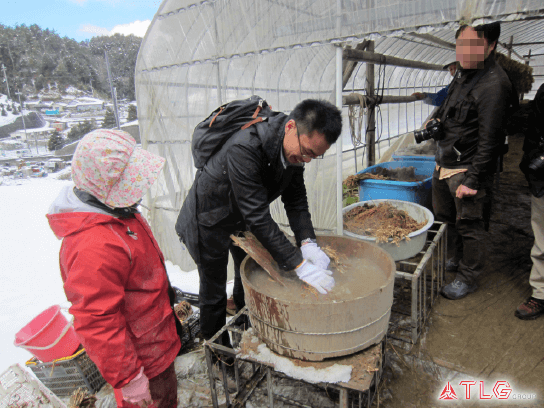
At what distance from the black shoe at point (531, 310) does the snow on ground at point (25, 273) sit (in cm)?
334

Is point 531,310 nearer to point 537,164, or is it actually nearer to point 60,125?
point 537,164

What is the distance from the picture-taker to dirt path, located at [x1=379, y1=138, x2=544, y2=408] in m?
2.29

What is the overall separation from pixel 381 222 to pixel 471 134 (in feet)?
3.45

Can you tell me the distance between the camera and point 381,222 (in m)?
3.23

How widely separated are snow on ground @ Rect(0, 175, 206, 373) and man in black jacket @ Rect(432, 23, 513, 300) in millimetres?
3043

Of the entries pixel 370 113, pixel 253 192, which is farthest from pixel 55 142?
pixel 253 192

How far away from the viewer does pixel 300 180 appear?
2393mm

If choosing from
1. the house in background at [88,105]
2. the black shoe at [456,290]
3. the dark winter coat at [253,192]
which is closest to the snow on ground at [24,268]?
the dark winter coat at [253,192]

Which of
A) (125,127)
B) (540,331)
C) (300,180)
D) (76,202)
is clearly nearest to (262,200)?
(300,180)

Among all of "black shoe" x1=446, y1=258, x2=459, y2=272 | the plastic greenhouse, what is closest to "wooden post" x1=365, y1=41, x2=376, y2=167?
the plastic greenhouse

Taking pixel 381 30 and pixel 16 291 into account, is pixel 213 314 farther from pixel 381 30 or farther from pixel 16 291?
pixel 16 291

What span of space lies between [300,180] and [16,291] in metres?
4.49

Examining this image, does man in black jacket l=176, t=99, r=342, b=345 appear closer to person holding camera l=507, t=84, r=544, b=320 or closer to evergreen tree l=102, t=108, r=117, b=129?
person holding camera l=507, t=84, r=544, b=320

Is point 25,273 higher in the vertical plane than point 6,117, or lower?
lower
